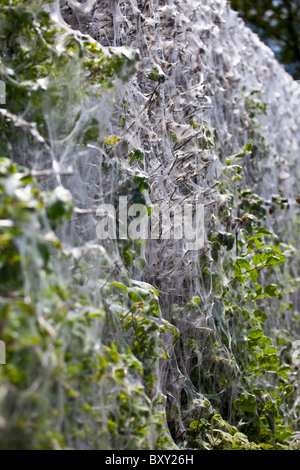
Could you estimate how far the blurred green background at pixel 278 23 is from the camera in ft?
33.1

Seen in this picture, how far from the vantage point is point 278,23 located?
10297 millimetres

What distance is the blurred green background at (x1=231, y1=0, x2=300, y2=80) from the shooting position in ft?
33.1

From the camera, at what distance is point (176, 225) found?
2.11 m

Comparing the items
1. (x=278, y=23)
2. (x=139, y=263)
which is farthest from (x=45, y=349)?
(x=278, y=23)

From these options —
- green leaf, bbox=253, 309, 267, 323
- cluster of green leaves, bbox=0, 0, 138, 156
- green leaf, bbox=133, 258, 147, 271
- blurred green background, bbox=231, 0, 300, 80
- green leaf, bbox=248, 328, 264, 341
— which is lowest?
green leaf, bbox=248, 328, 264, 341

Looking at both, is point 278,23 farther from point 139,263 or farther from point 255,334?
point 139,263

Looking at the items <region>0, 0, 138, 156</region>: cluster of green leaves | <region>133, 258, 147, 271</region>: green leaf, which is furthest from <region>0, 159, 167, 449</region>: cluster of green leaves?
<region>133, 258, 147, 271</region>: green leaf

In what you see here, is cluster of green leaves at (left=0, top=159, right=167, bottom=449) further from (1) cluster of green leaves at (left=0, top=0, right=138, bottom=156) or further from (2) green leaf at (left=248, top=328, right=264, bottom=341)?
(2) green leaf at (left=248, top=328, right=264, bottom=341)

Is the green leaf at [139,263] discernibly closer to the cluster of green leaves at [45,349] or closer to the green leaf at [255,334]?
the cluster of green leaves at [45,349]

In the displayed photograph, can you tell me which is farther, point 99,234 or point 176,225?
point 176,225

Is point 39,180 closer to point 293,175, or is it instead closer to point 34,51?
point 34,51

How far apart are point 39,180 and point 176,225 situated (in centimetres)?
81


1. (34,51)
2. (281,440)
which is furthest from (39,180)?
(281,440)

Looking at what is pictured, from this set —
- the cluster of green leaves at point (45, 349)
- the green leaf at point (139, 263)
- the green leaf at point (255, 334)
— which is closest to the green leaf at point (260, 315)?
the green leaf at point (255, 334)
